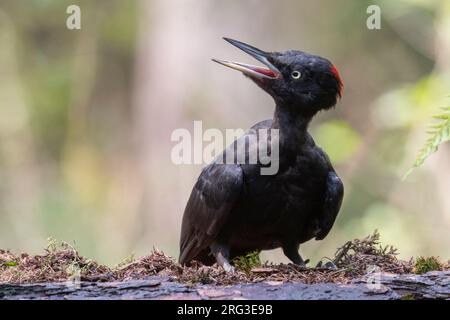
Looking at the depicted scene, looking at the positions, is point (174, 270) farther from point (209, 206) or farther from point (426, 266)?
point (426, 266)

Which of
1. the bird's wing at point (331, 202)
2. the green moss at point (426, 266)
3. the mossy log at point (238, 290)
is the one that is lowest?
the green moss at point (426, 266)

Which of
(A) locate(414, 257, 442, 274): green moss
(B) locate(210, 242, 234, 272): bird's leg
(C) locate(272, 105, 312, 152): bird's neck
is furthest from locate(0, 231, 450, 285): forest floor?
(C) locate(272, 105, 312, 152): bird's neck

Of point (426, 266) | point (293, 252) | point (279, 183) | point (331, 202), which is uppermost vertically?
point (279, 183)

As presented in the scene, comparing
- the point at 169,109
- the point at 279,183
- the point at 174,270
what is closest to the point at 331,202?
the point at 279,183

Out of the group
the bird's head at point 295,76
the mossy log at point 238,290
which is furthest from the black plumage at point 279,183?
the mossy log at point 238,290

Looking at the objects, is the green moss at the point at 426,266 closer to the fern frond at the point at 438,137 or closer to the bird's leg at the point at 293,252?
the fern frond at the point at 438,137

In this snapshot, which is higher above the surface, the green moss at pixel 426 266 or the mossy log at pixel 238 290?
the mossy log at pixel 238 290

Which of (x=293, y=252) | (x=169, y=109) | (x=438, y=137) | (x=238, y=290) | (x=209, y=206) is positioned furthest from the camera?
(x=169, y=109)

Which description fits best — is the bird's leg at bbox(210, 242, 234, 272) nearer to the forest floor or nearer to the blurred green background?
the forest floor
